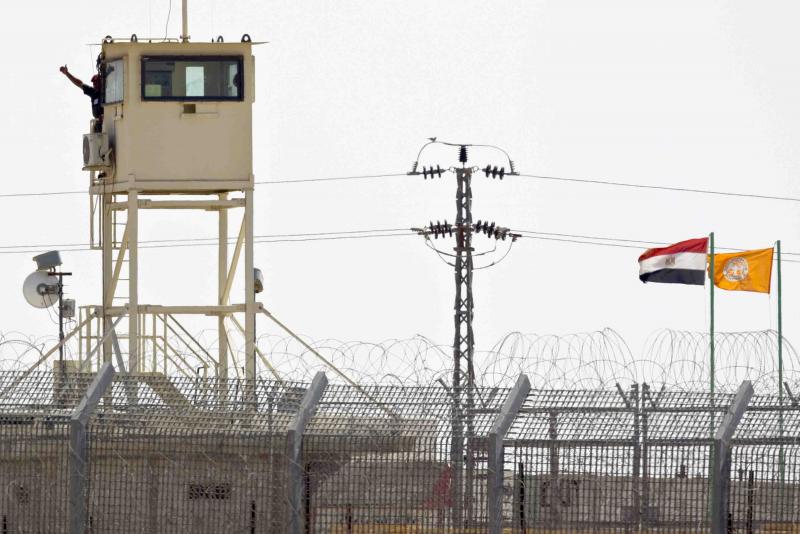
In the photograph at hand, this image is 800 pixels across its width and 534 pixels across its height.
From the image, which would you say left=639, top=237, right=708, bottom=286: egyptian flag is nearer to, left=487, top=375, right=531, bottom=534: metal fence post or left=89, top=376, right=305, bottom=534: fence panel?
left=89, top=376, right=305, bottom=534: fence panel

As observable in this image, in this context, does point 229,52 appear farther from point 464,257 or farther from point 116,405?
point 116,405

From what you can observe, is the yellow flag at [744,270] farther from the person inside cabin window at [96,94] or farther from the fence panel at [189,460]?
the fence panel at [189,460]

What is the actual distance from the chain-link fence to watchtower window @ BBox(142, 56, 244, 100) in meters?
12.8

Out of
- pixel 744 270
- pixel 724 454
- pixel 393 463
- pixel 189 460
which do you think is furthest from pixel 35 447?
Answer: pixel 744 270

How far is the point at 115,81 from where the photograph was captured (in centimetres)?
3020

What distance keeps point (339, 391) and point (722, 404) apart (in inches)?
121

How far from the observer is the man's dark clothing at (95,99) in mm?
30766

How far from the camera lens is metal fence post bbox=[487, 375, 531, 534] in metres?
16.2

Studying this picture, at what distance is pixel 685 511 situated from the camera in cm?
1692

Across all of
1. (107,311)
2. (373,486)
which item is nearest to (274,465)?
(373,486)

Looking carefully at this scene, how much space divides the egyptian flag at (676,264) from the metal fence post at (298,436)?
18.3 metres

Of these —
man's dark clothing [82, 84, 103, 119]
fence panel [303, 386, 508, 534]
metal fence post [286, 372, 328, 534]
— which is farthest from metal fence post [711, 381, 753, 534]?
man's dark clothing [82, 84, 103, 119]

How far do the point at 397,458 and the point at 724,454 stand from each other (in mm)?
2648

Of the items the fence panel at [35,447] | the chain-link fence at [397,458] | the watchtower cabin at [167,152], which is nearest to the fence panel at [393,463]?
the chain-link fence at [397,458]
